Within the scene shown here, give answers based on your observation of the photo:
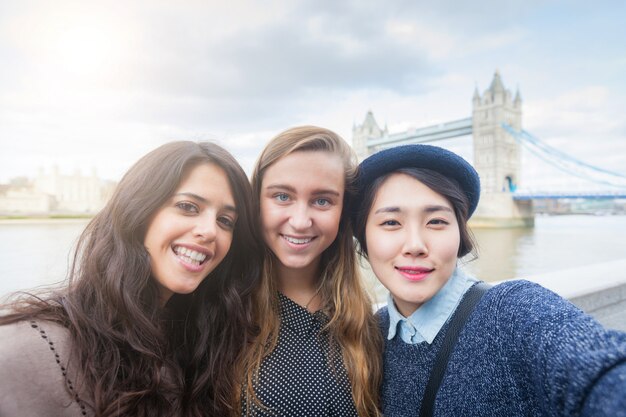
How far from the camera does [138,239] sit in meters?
1.12

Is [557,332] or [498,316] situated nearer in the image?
[557,332]

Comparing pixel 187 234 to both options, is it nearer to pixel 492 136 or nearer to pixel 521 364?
pixel 521 364

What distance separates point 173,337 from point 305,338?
41 cm

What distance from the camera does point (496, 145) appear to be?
31.1 metres

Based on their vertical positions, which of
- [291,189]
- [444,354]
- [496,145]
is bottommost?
[444,354]

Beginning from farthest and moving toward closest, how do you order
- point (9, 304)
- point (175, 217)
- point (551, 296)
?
point (175, 217), point (9, 304), point (551, 296)

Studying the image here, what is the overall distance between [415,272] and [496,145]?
33490mm

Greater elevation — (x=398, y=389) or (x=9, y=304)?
(x=9, y=304)

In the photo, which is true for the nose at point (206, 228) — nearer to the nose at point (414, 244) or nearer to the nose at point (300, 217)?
the nose at point (300, 217)

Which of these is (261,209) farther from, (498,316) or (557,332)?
(557,332)

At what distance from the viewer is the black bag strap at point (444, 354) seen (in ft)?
3.18

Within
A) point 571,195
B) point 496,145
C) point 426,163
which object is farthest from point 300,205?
point 496,145

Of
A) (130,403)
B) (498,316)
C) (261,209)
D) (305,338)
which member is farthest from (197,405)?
(498,316)

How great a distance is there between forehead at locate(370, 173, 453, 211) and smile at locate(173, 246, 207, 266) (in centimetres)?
51
